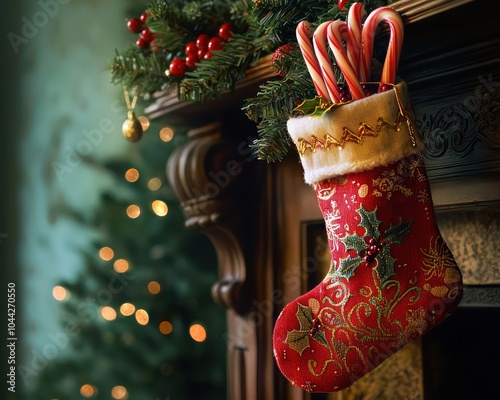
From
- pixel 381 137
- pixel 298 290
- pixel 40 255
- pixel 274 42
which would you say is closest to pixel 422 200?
pixel 381 137

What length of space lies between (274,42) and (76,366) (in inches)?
49.3

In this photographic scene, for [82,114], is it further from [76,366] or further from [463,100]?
[463,100]

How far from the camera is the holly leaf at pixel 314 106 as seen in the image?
40.0 inches

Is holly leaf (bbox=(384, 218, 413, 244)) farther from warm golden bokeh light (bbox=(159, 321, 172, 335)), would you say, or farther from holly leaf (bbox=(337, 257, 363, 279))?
warm golden bokeh light (bbox=(159, 321, 172, 335))

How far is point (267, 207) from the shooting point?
1673 millimetres

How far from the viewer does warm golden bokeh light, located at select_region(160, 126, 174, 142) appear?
2.11m

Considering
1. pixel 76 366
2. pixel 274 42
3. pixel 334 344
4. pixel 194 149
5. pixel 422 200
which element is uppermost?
pixel 274 42

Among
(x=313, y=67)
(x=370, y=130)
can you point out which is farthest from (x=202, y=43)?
(x=370, y=130)

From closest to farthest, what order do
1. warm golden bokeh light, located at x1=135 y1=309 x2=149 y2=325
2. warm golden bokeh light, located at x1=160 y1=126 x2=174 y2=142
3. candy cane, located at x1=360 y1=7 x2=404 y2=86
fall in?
candy cane, located at x1=360 y1=7 x2=404 y2=86 < warm golden bokeh light, located at x1=135 y1=309 x2=149 y2=325 < warm golden bokeh light, located at x1=160 y1=126 x2=174 y2=142

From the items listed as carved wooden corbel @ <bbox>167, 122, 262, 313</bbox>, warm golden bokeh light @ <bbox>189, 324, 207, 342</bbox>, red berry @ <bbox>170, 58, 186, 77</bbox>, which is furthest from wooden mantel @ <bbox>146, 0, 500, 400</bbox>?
warm golden bokeh light @ <bbox>189, 324, 207, 342</bbox>

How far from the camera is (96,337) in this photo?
2.00m

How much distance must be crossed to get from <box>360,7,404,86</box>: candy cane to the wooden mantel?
0.12 meters

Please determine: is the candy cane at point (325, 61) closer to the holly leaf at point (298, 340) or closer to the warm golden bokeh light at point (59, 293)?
the holly leaf at point (298, 340)

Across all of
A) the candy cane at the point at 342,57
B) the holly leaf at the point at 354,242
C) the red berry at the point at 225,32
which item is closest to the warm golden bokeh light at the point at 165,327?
the red berry at the point at 225,32
